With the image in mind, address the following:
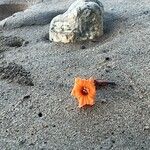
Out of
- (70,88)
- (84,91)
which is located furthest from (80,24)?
(84,91)

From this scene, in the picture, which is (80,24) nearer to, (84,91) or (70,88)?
(70,88)

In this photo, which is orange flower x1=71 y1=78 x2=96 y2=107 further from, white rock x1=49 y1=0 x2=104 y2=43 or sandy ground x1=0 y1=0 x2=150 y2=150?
white rock x1=49 y1=0 x2=104 y2=43

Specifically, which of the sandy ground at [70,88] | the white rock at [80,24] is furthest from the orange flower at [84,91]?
the white rock at [80,24]

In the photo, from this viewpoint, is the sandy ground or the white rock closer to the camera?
the sandy ground

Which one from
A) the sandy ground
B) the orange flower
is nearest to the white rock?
the sandy ground

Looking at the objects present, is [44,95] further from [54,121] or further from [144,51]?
[144,51]

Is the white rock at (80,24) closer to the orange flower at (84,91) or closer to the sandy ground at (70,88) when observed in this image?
the sandy ground at (70,88)
